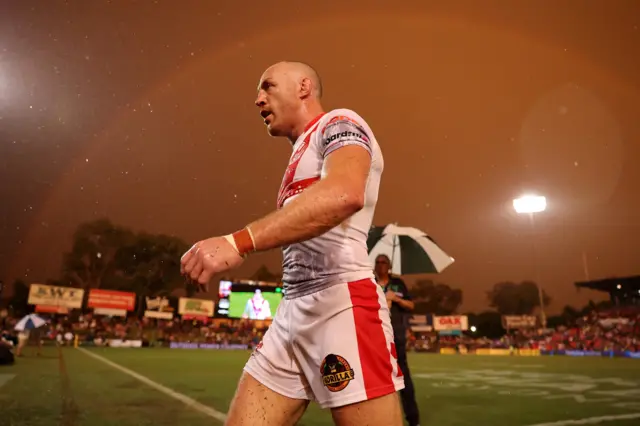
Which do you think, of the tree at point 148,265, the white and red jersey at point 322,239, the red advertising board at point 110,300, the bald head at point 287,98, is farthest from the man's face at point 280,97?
the tree at point 148,265

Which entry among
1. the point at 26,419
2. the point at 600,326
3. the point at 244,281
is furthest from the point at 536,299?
the point at 26,419

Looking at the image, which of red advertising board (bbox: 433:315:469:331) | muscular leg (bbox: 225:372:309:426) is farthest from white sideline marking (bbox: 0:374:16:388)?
red advertising board (bbox: 433:315:469:331)

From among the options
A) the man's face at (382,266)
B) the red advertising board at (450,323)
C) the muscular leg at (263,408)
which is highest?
the red advertising board at (450,323)

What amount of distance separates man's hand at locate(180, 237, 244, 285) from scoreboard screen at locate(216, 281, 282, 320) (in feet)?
181

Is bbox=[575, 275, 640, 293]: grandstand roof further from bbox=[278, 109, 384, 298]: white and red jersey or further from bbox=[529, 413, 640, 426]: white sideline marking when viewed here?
bbox=[278, 109, 384, 298]: white and red jersey

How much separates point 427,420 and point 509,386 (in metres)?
5.61

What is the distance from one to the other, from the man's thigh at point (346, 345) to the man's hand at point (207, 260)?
0.66 meters

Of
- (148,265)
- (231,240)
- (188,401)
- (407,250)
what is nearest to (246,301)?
(148,265)

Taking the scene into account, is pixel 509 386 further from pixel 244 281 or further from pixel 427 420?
pixel 244 281

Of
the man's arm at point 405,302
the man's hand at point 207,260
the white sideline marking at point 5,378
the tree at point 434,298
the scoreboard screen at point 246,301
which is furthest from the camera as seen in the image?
the tree at point 434,298

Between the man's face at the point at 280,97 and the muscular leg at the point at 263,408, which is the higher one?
the man's face at the point at 280,97

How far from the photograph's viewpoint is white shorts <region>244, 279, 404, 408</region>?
1965mm

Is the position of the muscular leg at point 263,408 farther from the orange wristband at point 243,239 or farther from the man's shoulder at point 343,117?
the man's shoulder at point 343,117

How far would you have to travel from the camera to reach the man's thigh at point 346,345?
76.9 inches
